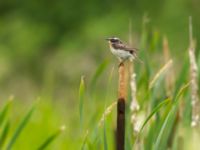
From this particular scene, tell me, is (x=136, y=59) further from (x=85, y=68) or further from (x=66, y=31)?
(x=66, y=31)

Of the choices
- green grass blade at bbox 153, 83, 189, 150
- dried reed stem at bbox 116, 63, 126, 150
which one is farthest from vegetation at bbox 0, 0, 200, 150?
dried reed stem at bbox 116, 63, 126, 150

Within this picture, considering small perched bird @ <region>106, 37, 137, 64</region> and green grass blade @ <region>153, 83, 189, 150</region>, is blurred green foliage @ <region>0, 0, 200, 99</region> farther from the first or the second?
green grass blade @ <region>153, 83, 189, 150</region>

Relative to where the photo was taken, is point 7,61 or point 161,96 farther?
point 7,61

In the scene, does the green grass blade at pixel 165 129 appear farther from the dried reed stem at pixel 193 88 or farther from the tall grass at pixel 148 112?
the dried reed stem at pixel 193 88

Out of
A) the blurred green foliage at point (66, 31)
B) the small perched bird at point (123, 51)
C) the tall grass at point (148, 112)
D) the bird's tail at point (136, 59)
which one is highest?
the small perched bird at point (123, 51)

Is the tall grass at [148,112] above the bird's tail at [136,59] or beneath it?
beneath

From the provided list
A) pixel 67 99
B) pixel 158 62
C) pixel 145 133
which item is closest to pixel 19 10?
pixel 67 99

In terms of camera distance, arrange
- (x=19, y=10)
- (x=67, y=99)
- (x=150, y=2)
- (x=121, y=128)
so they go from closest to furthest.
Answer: (x=121, y=128) → (x=67, y=99) → (x=150, y=2) → (x=19, y=10)

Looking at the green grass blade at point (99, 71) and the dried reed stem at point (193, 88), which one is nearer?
the dried reed stem at point (193, 88)

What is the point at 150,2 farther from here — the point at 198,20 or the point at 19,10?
the point at 19,10

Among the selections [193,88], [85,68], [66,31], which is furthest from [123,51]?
[66,31]

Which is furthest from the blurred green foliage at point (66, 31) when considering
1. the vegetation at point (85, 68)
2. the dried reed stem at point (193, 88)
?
the dried reed stem at point (193, 88)
